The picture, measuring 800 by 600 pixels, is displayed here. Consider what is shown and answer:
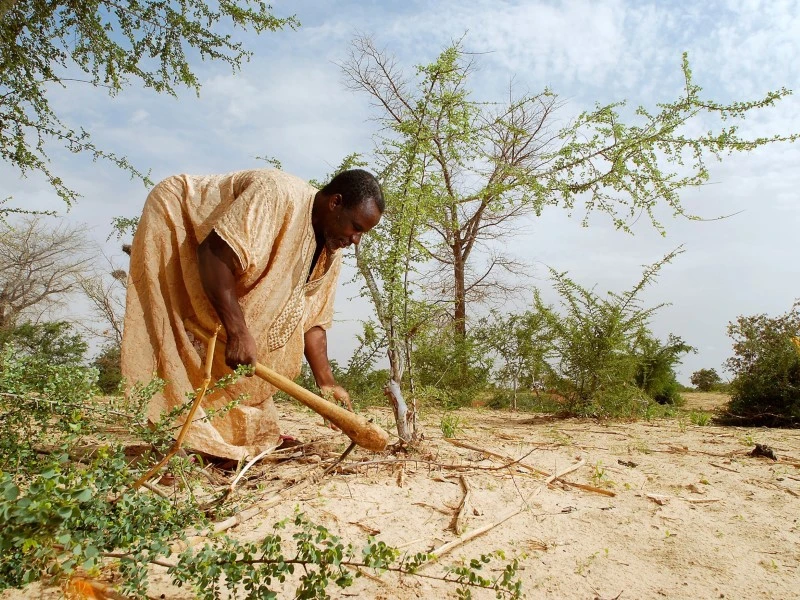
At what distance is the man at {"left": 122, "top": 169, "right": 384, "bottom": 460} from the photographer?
126 inches

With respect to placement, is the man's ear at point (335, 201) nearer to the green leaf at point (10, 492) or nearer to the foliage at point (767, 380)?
the green leaf at point (10, 492)

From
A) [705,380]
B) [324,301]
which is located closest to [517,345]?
[324,301]

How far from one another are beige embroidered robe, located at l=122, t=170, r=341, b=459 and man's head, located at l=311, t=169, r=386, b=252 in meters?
0.12

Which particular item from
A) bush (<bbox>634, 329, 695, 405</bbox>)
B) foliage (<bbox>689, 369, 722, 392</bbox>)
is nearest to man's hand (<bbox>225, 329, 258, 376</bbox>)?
bush (<bbox>634, 329, 695, 405</bbox>)

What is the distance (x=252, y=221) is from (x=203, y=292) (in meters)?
0.55

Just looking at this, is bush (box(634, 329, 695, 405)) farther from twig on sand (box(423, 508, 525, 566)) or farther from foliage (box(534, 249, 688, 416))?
twig on sand (box(423, 508, 525, 566))

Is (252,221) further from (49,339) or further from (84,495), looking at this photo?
(49,339)

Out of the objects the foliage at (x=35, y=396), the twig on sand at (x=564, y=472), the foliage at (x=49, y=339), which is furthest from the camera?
the foliage at (x=49, y=339)

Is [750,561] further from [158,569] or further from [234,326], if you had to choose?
[234,326]

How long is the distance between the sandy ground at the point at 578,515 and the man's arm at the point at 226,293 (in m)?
0.68

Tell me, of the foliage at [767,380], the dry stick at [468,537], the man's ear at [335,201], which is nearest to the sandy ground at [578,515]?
the dry stick at [468,537]

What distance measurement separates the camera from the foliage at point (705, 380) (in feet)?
53.1

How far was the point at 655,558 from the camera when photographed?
225 centimetres

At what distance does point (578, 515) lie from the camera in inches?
105
